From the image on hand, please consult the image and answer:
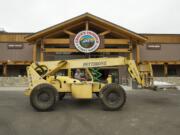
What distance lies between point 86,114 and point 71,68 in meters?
2.69

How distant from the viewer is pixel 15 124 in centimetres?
822

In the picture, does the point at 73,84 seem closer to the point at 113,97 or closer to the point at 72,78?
the point at 72,78

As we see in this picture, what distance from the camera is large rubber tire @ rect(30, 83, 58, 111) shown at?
34.3 feet

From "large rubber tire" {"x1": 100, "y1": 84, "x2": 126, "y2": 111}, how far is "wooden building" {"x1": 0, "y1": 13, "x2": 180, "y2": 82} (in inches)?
510

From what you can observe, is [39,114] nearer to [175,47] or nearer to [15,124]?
[15,124]

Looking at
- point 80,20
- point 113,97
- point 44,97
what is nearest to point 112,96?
point 113,97

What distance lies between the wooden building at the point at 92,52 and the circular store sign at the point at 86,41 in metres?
0.49

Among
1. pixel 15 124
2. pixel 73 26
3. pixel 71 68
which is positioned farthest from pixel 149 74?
pixel 73 26

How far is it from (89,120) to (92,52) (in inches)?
644

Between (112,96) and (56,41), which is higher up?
(56,41)

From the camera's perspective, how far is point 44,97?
34.5 ft

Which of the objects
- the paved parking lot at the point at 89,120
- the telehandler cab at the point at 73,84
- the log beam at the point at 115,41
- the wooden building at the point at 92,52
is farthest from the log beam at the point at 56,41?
the paved parking lot at the point at 89,120

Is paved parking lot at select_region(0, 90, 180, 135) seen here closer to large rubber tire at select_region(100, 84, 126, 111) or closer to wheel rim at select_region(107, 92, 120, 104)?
large rubber tire at select_region(100, 84, 126, 111)

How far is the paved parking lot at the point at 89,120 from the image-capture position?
291 inches
